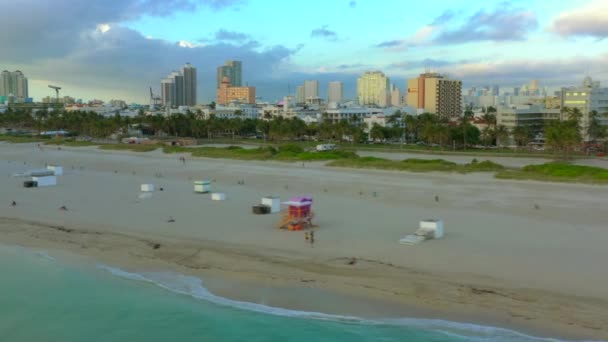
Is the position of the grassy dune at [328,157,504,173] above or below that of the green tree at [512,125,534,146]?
below

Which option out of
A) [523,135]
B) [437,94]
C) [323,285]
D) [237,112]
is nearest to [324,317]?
[323,285]

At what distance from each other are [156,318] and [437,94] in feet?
475

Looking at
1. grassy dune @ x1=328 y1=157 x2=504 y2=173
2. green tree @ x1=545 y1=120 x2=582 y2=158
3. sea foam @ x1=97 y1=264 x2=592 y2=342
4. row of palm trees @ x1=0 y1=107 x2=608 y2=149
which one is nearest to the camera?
sea foam @ x1=97 y1=264 x2=592 y2=342

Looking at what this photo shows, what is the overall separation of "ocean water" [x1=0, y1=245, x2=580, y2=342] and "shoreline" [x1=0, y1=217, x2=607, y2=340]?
0.33 m

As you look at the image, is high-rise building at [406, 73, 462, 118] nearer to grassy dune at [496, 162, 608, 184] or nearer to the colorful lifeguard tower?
grassy dune at [496, 162, 608, 184]

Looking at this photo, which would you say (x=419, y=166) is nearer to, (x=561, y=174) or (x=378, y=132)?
(x=561, y=174)

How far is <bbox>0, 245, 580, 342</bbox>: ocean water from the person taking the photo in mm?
11750

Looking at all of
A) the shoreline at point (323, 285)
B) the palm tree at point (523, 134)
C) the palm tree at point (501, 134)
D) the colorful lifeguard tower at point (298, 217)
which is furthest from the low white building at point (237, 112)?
the shoreline at point (323, 285)

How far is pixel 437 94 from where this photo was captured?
493ft

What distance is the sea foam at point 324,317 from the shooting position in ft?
36.0

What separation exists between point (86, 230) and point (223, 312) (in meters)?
9.86

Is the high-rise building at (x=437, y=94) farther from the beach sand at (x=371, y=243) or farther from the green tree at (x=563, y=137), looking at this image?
the beach sand at (x=371, y=243)

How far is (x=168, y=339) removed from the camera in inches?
493

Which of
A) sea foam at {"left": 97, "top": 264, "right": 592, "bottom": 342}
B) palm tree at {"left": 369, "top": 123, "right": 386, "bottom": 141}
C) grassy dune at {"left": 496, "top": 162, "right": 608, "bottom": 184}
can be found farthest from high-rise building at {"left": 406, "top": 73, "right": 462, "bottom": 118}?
sea foam at {"left": 97, "top": 264, "right": 592, "bottom": 342}
